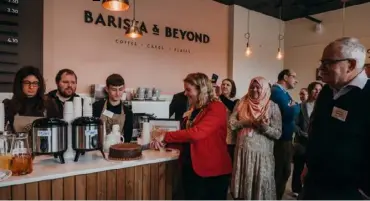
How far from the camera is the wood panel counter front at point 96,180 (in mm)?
1366

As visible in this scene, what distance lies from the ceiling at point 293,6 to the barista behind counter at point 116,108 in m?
4.18

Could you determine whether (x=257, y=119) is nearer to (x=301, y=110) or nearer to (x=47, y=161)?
(x=301, y=110)

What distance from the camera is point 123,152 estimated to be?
171cm

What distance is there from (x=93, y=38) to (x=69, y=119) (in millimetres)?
2913

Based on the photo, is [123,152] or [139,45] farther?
[139,45]

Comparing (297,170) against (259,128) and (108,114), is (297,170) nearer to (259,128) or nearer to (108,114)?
(259,128)

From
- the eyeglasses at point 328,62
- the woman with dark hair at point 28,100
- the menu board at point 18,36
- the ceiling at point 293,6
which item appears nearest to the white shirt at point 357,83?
the eyeglasses at point 328,62

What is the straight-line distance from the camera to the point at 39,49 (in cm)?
356

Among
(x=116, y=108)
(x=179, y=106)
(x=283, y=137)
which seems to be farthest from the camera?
(x=179, y=106)

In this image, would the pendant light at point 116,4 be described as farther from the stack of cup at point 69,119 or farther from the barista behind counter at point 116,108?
the stack of cup at point 69,119

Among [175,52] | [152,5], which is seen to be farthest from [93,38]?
[175,52]

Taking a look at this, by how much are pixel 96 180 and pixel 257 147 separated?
157 centimetres

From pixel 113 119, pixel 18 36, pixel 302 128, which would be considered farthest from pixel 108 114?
pixel 302 128

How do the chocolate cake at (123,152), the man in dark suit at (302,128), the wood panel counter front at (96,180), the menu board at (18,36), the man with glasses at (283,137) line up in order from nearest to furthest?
1. the wood panel counter front at (96,180)
2. the chocolate cake at (123,152)
3. the man with glasses at (283,137)
4. the menu board at (18,36)
5. the man in dark suit at (302,128)
